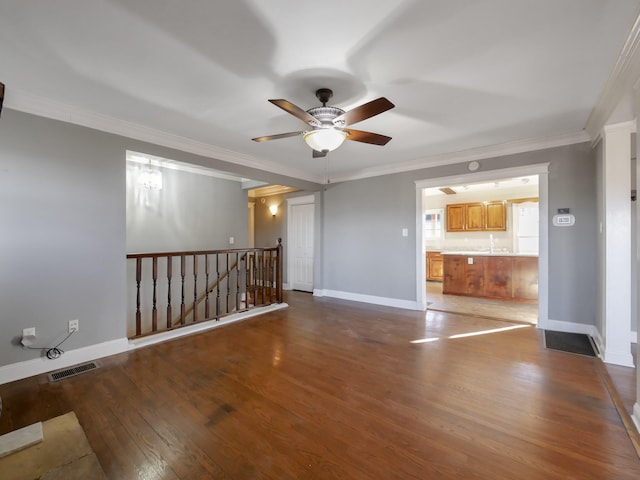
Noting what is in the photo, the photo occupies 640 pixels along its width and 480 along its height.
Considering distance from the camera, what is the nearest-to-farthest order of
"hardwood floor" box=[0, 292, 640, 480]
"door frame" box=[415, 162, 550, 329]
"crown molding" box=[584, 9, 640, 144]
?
"hardwood floor" box=[0, 292, 640, 480] → "crown molding" box=[584, 9, 640, 144] → "door frame" box=[415, 162, 550, 329]

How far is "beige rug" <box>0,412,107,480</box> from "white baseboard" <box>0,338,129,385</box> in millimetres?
1170

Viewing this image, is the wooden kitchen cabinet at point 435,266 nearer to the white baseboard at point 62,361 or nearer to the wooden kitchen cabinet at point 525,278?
the wooden kitchen cabinet at point 525,278

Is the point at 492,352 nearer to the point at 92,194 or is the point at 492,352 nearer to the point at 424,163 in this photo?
the point at 424,163

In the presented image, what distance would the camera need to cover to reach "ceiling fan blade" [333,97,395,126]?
6.46ft

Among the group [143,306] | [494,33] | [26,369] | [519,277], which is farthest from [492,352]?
[143,306]

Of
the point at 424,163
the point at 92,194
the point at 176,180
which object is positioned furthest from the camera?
the point at 176,180

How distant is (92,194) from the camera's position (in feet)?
9.39

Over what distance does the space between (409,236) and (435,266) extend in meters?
3.48

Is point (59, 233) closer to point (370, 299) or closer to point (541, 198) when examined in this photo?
point (370, 299)

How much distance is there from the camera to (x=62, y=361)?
2668 mm

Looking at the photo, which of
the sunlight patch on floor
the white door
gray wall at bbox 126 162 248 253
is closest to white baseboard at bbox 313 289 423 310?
the white door

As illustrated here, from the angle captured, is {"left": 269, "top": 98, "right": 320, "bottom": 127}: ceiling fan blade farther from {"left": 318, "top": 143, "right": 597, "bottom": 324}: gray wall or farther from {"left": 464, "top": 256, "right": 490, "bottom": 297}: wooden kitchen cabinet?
{"left": 464, "top": 256, "right": 490, "bottom": 297}: wooden kitchen cabinet

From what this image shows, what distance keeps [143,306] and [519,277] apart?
6.77m

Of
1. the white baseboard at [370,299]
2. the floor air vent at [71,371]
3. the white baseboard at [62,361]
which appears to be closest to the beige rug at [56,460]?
the floor air vent at [71,371]
